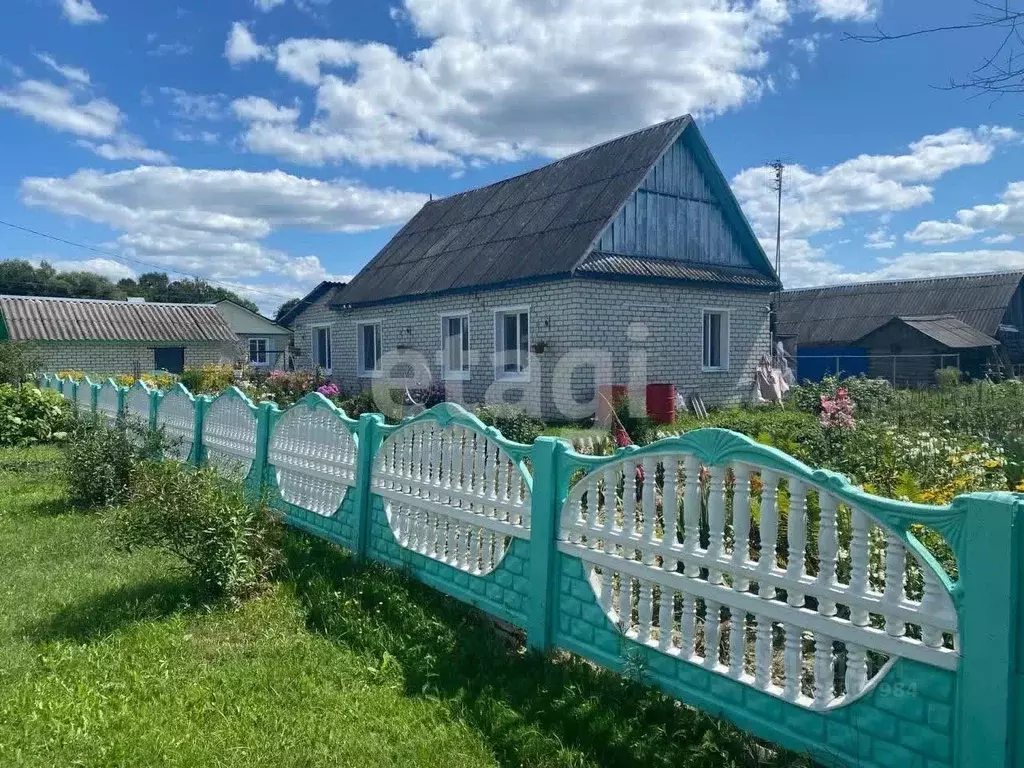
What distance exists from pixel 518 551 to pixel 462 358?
36.5 feet

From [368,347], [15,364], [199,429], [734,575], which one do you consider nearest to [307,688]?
[734,575]

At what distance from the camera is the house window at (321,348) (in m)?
19.5

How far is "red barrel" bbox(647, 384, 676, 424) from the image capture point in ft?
39.1

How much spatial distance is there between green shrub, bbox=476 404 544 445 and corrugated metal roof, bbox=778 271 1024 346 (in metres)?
22.7

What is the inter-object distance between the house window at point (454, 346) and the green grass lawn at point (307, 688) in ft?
32.4

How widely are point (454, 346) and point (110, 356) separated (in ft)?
54.6

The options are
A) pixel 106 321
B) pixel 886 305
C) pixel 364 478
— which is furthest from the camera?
pixel 886 305

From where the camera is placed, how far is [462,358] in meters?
14.6

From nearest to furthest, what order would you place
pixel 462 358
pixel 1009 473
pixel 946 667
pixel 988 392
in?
pixel 946 667
pixel 1009 473
pixel 988 392
pixel 462 358

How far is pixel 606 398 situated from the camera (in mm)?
11766

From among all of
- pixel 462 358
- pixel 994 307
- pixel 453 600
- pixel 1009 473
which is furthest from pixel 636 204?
pixel 994 307

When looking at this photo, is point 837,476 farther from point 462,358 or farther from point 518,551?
point 462,358

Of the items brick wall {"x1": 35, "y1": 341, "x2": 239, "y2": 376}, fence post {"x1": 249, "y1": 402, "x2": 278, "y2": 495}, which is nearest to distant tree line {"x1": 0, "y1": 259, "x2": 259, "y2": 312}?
brick wall {"x1": 35, "y1": 341, "x2": 239, "y2": 376}

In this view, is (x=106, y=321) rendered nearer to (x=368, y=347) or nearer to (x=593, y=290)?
(x=368, y=347)
